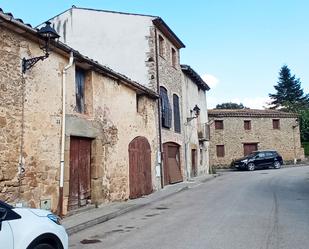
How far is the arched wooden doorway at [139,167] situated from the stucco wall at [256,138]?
867 inches

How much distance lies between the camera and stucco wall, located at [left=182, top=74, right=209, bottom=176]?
24.7m

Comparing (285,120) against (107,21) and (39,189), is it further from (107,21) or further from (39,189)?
(39,189)

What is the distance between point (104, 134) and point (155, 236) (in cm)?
565

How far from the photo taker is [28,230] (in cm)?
443

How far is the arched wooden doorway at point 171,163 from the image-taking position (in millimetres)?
20031

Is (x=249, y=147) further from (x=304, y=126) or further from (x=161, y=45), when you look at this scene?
(x=161, y=45)

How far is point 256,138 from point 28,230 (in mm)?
36511

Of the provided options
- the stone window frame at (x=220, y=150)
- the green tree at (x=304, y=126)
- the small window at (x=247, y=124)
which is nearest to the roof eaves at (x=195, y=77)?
the stone window frame at (x=220, y=150)

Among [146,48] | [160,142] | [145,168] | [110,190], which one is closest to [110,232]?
[110,190]

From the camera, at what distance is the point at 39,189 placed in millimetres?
9422

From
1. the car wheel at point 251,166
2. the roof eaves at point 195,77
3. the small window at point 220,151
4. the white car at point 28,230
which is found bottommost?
the white car at point 28,230

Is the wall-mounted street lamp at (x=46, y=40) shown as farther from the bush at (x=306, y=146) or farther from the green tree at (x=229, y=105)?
the green tree at (x=229, y=105)

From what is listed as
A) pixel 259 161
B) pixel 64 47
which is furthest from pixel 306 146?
pixel 64 47

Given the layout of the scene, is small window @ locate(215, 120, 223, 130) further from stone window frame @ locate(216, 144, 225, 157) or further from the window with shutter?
the window with shutter
